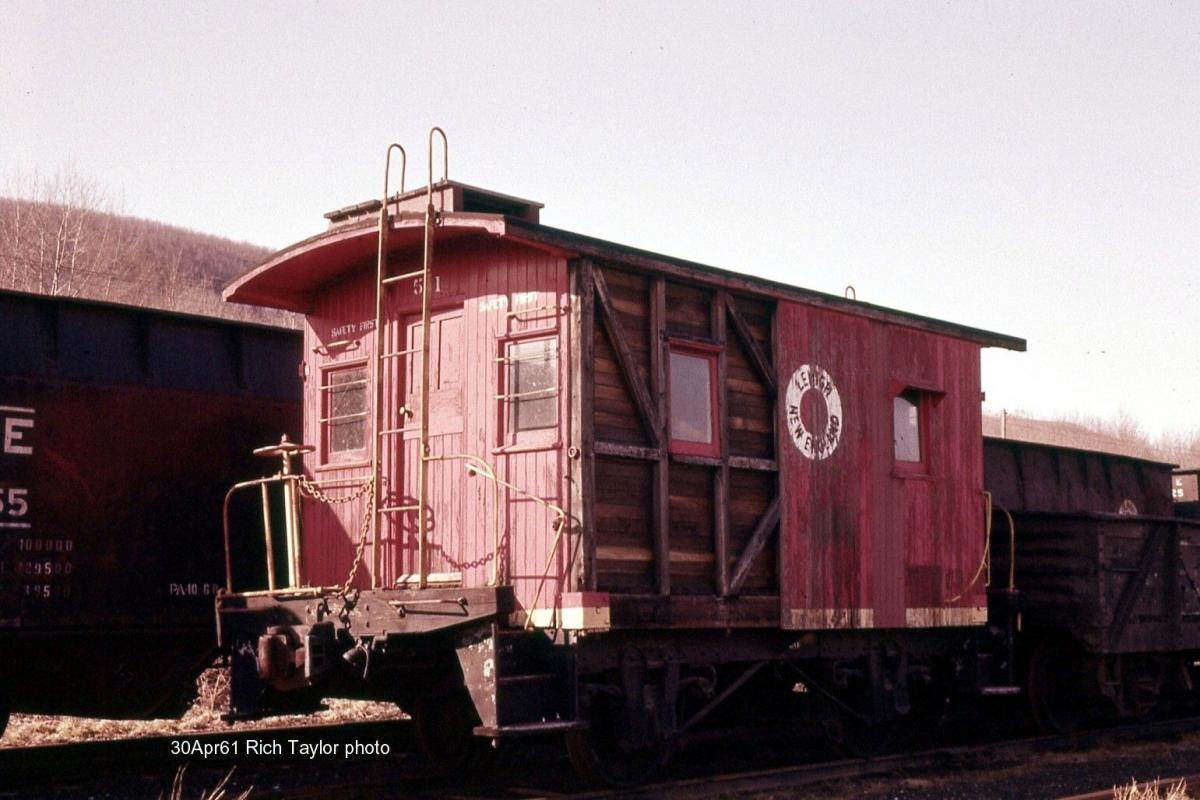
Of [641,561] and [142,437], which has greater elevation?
[142,437]

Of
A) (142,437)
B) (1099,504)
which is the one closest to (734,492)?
(142,437)

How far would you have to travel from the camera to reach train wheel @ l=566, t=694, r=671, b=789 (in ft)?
32.0

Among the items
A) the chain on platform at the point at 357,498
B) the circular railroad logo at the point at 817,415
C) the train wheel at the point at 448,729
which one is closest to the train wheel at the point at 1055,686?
the circular railroad logo at the point at 817,415

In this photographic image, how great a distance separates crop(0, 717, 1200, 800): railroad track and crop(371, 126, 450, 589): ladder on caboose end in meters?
1.65

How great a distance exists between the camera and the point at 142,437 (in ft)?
37.7

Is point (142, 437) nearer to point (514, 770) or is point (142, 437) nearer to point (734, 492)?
point (514, 770)

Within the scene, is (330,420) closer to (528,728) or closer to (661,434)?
(661,434)

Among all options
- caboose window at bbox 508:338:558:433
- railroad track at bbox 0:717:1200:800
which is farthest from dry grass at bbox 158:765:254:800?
caboose window at bbox 508:338:558:433

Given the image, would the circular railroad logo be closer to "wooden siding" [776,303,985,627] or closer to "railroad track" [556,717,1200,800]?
"wooden siding" [776,303,985,627]

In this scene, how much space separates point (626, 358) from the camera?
9977 mm

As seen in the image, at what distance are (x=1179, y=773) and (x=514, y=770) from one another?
224 inches

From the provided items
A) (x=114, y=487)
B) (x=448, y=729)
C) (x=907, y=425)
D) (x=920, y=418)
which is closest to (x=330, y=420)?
(x=114, y=487)

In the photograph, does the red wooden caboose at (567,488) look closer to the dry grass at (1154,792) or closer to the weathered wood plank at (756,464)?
the weathered wood plank at (756,464)

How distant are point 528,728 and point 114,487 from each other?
444 cm
